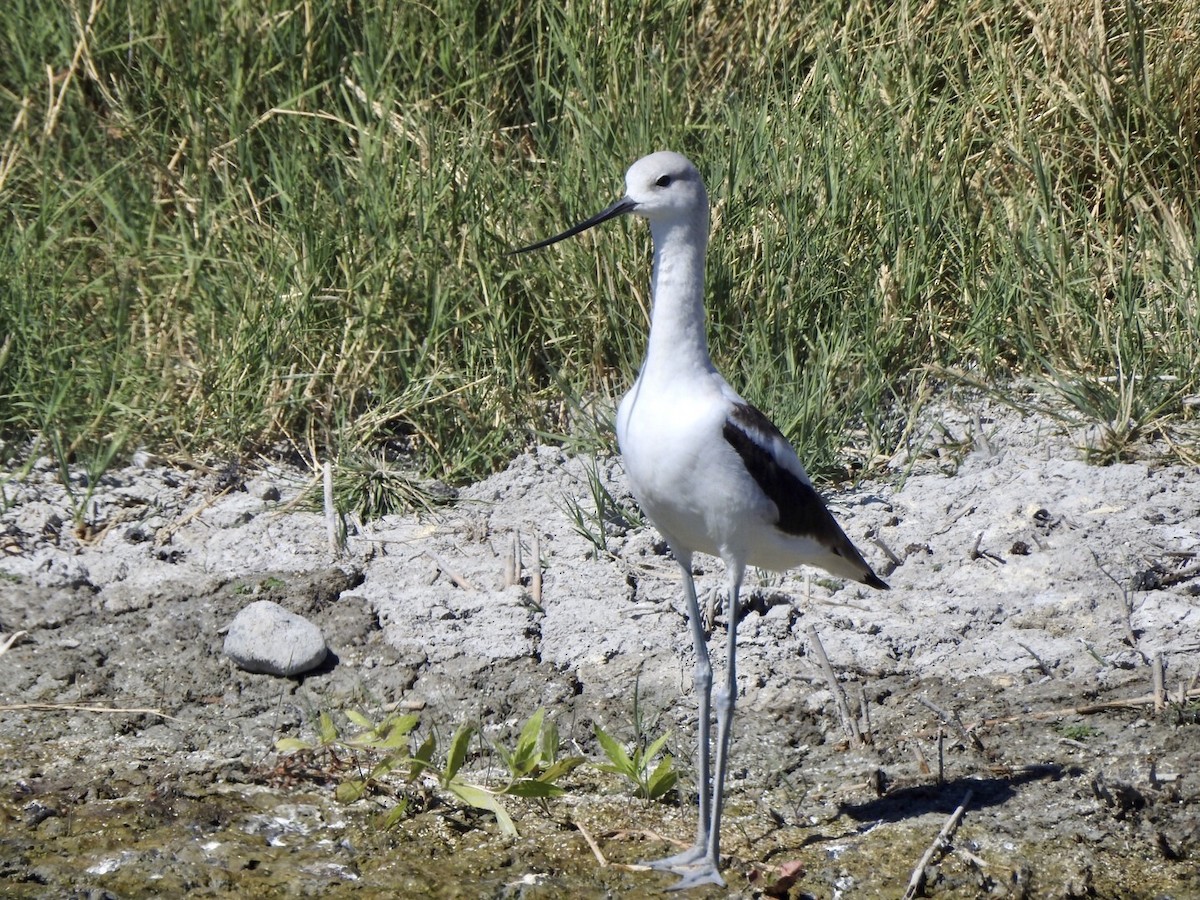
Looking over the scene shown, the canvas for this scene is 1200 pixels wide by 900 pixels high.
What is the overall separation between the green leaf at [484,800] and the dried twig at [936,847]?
0.87 meters

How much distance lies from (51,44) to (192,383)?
1.72 meters

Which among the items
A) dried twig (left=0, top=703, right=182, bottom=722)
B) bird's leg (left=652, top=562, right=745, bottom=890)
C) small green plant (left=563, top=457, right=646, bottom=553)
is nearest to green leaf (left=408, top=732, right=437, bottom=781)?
bird's leg (left=652, top=562, right=745, bottom=890)

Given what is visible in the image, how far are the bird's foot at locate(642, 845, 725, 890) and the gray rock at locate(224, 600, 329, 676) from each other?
1.17 m

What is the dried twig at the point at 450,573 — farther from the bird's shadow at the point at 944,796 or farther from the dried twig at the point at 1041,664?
the dried twig at the point at 1041,664

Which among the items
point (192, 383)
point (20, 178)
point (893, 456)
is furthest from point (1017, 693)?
point (20, 178)

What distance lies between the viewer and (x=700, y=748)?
3271 millimetres

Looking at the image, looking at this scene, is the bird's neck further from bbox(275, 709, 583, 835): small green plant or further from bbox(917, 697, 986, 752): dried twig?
bbox(917, 697, 986, 752): dried twig

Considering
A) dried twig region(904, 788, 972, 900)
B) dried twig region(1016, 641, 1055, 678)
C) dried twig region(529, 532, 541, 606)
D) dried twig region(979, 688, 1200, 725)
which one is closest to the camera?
dried twig region(904, 788, 972, 900)

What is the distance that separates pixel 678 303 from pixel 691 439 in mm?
302

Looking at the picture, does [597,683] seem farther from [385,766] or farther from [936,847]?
[936,847]

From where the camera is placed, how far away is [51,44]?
18.7 feet

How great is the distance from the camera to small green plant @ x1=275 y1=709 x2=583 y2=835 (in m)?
3.32

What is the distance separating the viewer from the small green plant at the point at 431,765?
3.32 m

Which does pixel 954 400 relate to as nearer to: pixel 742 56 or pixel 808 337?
pixel 808 337
